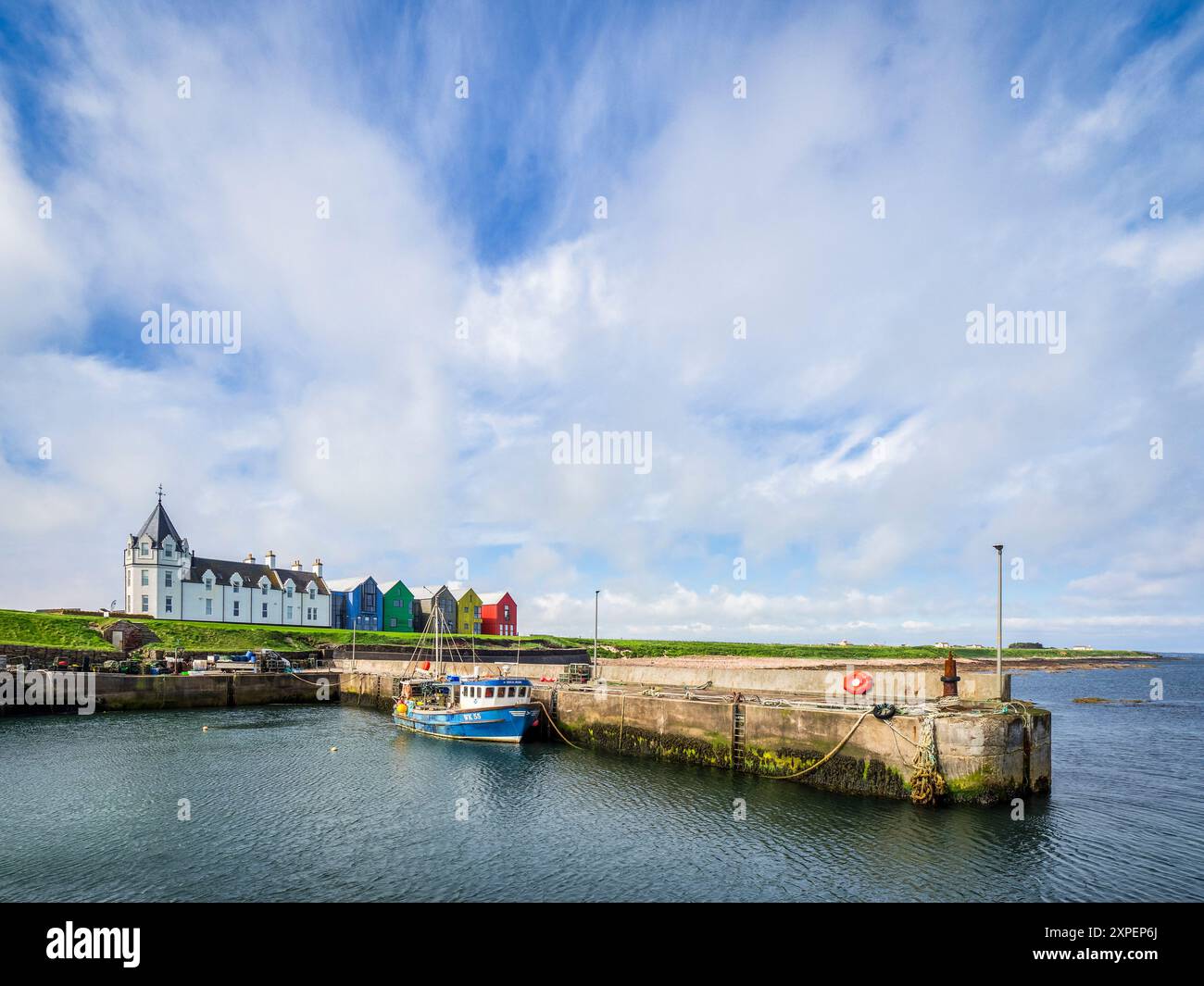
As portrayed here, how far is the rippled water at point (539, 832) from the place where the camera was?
18438 millimetres

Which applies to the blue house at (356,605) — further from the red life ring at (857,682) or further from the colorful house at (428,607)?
the red life ring at (857,682)

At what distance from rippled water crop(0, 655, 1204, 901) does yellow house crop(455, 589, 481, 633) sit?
73524 mm

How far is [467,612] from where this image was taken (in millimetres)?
112875

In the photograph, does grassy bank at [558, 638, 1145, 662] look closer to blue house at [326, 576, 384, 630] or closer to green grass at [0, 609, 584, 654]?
green grass at [0, 609, 584, 654]

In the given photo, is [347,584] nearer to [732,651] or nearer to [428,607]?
[428,607]

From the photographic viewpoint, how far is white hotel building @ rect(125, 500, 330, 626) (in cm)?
8469

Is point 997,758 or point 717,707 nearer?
point 997,758

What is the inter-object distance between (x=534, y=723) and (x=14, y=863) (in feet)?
83.9

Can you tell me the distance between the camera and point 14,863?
65.9ft

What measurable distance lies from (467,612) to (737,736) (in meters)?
86.4

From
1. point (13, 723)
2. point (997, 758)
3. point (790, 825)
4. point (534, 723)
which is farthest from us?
point (13, 723)

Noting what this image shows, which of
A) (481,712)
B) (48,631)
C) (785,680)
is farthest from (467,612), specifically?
(785,680)
